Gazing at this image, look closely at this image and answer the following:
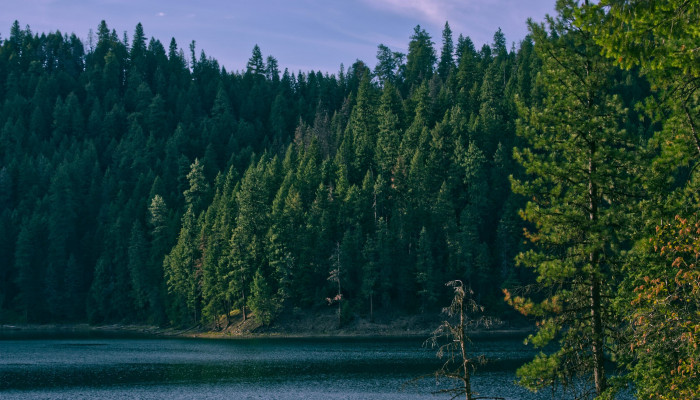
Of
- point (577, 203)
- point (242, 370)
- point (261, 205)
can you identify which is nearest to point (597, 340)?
point (577, 203)

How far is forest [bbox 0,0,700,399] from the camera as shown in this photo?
19625 millimetres

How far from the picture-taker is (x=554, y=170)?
75.0ft

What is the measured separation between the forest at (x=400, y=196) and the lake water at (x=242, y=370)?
10541 mm

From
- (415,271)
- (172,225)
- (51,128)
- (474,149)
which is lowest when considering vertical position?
(415,271)

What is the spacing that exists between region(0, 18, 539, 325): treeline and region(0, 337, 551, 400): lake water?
16.4m

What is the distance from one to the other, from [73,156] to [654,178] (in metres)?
156

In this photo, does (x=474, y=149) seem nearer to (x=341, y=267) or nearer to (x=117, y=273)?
(x=341, y=267)

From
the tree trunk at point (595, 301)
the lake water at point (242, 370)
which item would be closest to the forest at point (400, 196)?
the tree trunk at point (595, 301)

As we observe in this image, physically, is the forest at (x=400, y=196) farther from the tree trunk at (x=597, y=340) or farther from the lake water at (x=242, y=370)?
the lake water at (x=242, y=370)

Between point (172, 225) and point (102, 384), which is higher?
point (172, 225)

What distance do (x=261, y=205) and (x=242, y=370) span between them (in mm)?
49309

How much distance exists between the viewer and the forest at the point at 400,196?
1962cm

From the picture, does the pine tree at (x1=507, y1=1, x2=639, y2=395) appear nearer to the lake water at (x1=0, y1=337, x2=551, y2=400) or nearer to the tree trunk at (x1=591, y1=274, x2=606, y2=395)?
the tree trunk at (x1=591, y1=274, x2=606, y2=395)

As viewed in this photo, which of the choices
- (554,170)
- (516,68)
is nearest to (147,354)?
(554,170)
